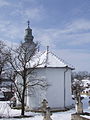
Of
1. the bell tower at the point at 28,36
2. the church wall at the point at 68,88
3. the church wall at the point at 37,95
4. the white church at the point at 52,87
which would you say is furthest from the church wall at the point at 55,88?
the bell tower at the point at 28,36

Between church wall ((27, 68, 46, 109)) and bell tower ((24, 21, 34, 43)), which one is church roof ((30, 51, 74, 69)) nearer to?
church wall ((27, 68, 46, 109))

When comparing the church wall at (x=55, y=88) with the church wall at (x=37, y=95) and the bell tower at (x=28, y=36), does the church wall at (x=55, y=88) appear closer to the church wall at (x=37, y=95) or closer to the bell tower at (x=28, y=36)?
the church wall at (x=37, y=95)

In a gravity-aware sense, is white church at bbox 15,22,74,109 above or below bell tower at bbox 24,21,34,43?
below

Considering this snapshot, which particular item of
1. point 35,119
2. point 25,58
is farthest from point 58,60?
point 35,119

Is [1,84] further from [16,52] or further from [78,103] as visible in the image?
[78,103]

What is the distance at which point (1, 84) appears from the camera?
2880 cm

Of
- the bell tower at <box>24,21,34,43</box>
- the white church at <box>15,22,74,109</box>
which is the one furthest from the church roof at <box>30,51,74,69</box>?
the bell tower at <box>24,21,34,43</box>

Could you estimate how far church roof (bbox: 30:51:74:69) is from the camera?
92.6 ft

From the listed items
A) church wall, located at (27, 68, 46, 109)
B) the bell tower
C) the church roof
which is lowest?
church wall, located at (27, 68, 46, 109)

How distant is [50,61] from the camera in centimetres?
2892

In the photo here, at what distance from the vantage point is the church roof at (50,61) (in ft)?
92.6

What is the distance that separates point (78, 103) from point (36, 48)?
847 centimetres

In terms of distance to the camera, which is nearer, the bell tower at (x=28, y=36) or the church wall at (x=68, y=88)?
the church wall at (x=68, y=88)

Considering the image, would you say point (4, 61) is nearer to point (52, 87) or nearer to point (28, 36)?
point (52, 87)
